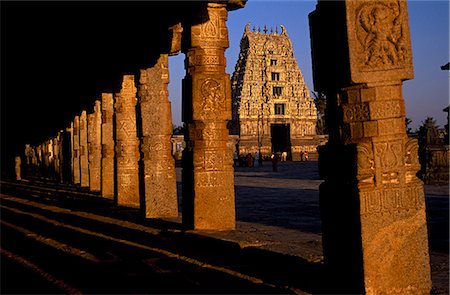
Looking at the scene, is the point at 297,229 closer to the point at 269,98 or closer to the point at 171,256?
the point at 171,256

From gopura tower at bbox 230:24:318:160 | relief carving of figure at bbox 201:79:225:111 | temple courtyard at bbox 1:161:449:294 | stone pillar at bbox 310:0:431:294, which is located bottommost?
temple courtyard at bbox 1:161:449:294

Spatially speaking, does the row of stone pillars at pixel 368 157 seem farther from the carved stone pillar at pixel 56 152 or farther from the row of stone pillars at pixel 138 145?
the carved stone pillar at pixel 56 152

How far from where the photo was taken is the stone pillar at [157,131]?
865 cm

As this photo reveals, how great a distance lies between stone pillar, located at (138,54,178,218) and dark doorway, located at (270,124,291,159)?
47.5 metres

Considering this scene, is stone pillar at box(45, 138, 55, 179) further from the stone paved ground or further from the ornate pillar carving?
the stone paved ground

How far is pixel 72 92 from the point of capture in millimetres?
13766

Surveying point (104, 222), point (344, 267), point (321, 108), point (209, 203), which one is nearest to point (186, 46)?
point (209, 203)

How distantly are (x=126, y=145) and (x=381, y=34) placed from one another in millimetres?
8391

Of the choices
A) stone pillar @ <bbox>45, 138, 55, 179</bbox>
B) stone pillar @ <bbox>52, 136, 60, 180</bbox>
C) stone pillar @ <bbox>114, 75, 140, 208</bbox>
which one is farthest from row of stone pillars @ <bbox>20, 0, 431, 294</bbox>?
stone pillar @ <bbox>45, 138, 55, 179</bbox>

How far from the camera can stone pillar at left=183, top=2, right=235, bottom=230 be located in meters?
6.48

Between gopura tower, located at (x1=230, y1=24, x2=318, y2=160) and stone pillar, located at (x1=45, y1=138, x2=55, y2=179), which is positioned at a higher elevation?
gopura tower, located at (x1=230, y1=24, x2=318, y2=160)

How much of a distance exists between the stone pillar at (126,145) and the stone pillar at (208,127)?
460 centimetres

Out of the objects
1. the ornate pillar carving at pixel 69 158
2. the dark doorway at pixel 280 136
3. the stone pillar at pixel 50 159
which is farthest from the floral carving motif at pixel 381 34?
the dark doorway at pixel 280 136

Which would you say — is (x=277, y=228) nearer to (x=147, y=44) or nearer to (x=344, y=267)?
(x=344, y=267)
